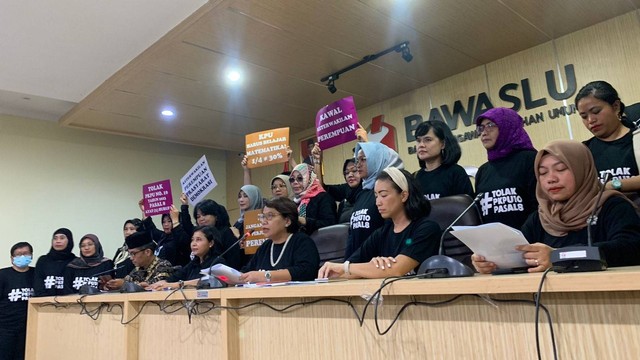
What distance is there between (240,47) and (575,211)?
108 inches

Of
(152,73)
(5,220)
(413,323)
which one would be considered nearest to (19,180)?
(5,220)

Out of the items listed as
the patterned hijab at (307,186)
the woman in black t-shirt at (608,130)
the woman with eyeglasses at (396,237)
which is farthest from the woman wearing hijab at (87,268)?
the woman in black t-shirt at (608,130)

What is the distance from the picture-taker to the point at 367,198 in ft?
7.16

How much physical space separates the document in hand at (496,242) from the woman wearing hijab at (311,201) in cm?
144

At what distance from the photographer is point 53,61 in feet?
12.2

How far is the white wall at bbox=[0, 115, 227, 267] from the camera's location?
15.7 feet

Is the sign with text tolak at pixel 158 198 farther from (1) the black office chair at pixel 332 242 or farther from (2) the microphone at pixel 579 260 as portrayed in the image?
(2) the microphone at pixel 579 260

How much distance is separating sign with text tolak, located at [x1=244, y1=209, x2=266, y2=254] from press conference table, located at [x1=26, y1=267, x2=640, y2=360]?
2.82 feet

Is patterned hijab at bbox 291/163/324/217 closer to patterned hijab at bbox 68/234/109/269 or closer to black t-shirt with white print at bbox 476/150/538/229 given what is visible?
black t-shirt with white print at bbox 476/150/538/229

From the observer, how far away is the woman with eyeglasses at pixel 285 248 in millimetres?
2039

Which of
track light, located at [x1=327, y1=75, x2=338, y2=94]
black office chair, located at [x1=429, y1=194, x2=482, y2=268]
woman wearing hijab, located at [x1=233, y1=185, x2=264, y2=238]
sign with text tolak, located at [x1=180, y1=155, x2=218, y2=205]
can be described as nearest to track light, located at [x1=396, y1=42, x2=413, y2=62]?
track light, located at [x1=327, y1=75, x2=338, y2=94]

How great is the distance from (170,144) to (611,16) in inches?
201

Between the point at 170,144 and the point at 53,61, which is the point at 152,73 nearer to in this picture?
the point at 53,61

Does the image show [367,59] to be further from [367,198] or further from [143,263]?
[143,263]
